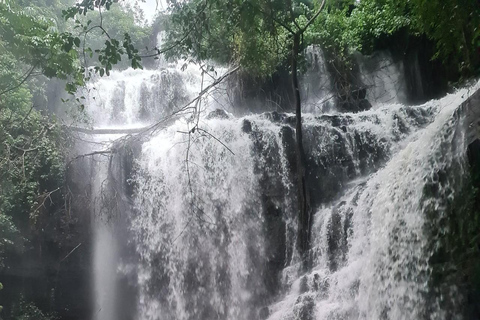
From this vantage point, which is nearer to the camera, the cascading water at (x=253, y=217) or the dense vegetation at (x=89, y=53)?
the dense vegetation at (x=89, y=53)

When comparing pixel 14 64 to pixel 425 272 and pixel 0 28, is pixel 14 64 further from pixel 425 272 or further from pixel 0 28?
pixel 425 272

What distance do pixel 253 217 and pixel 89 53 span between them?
4.70 meters

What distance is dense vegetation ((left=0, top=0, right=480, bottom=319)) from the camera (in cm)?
604

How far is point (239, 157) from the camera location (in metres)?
10.4

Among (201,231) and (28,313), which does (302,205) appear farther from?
(28,313)

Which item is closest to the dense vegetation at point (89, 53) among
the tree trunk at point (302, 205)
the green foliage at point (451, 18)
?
the green foliage at point (451, 18)

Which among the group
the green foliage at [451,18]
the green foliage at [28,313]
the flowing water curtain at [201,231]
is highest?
the green foliage at [451,18]

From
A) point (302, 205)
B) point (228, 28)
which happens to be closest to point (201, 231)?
point (302, 205)

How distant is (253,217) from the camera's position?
989 cm

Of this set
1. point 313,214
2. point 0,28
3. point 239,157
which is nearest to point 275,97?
point 239,157

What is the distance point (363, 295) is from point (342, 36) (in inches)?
317

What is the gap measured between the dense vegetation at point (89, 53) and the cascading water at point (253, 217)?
1166 mm

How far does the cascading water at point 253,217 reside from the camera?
7.61 meters

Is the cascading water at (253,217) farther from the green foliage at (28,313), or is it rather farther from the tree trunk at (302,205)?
the green foliage at (28,313)
